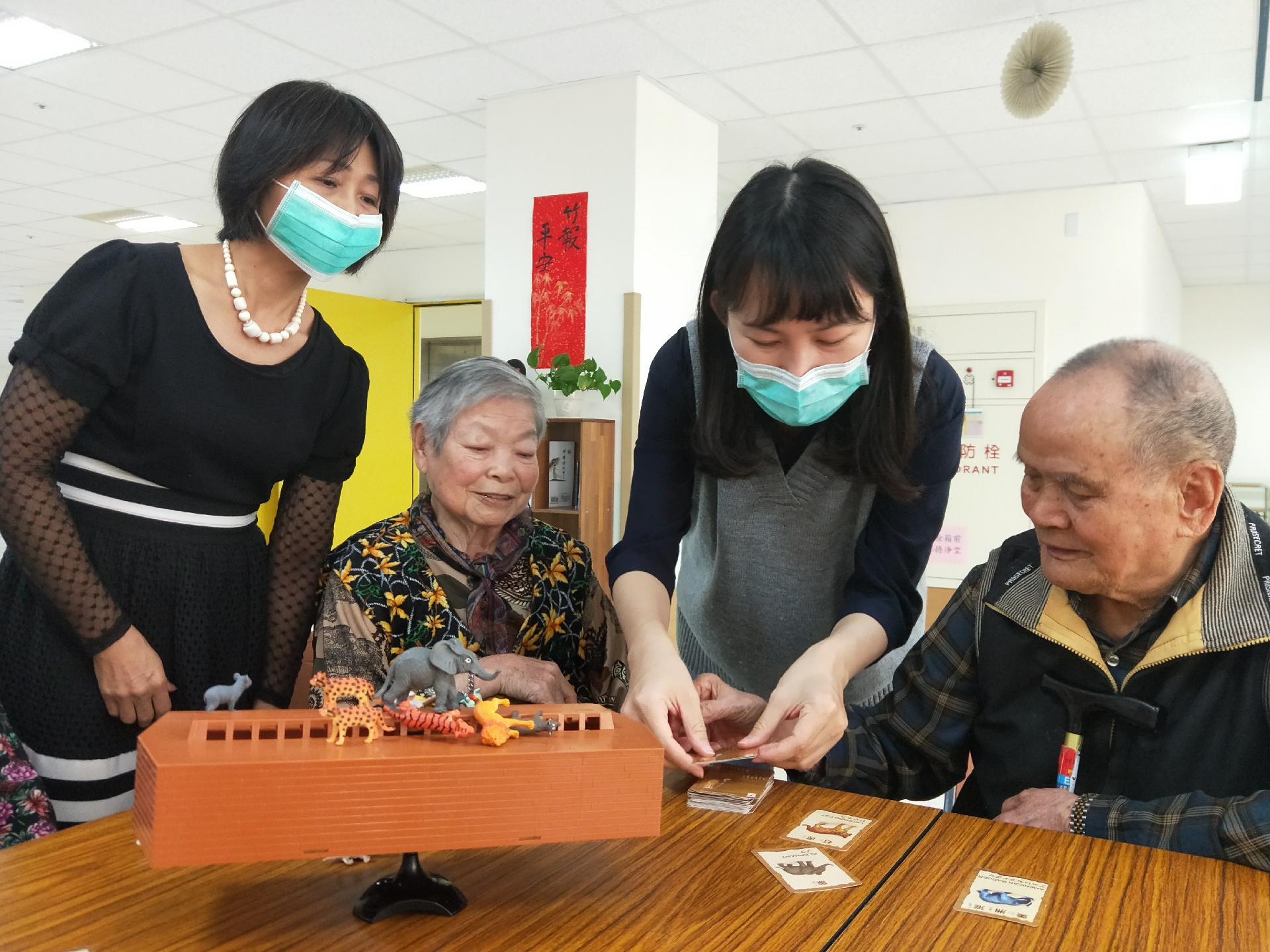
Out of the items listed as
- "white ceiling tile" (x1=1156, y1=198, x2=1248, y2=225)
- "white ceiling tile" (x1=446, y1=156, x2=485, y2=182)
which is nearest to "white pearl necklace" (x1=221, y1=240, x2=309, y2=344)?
"white ceiling tile" (x1=446, y1=156, x2=485, y2=182)

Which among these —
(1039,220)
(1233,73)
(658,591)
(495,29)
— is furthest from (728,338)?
(1039,220)

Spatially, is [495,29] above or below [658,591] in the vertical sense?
above

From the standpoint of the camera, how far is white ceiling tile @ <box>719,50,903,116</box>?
4453 mm

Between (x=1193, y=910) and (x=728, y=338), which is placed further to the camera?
(x=728, y=338)

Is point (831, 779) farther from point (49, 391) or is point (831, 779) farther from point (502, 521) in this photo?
point (49, 391)

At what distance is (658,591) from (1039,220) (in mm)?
5825

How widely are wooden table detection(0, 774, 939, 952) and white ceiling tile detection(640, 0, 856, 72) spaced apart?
3549 mm

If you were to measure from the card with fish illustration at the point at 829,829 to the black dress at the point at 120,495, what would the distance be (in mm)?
957

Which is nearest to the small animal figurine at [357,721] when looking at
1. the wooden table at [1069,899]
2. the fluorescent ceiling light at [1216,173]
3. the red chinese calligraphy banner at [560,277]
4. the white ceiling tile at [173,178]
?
the wooden table at [1069,899]

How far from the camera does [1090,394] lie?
4.25 ft

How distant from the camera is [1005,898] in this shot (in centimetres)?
101

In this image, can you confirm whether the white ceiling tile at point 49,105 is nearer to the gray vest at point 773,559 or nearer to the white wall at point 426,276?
the white wall at point 426,276

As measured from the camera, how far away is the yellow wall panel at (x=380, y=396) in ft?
26.5

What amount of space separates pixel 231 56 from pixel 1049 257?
4.83 m
